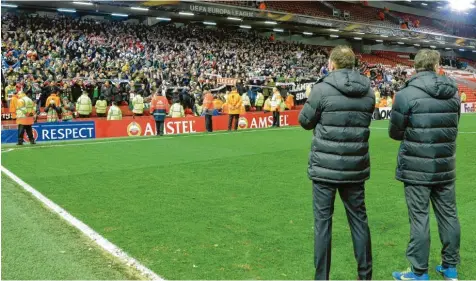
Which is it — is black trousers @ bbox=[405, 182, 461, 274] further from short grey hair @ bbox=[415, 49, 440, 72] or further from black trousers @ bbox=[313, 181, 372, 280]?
short grey hair @ bbox=[415, 49, 440, 72]

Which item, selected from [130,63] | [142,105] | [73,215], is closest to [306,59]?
[130,63]

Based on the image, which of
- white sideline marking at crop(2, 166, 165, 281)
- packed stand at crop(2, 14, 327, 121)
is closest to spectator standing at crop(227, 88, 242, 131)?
packed stand at crop(2, 14, 327, 121)

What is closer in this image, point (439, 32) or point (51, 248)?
point (51, 248)

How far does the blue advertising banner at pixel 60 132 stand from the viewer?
1682 cm

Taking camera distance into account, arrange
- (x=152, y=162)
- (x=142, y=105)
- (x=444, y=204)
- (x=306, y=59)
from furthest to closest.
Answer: (x=306, y=59) → (x=142, y=105) → (x=152, y=162) → (x=444, y=204)

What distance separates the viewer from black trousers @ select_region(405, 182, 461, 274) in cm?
393

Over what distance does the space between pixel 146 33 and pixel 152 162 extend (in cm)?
2227

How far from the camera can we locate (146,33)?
104 ft

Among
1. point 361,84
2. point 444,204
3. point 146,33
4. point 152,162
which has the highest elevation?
point 146,33

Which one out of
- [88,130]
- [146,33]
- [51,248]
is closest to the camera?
[51,248]

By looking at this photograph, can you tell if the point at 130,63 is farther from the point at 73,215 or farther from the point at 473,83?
the point at 473,83

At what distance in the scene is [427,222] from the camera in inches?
155

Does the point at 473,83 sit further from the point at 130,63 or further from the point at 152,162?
the point at 152,162

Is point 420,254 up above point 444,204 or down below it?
below
